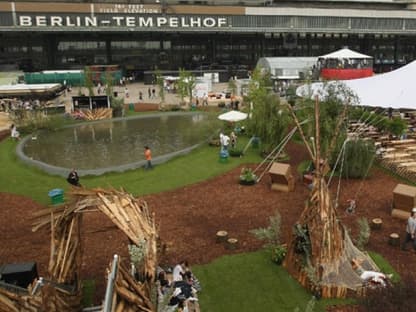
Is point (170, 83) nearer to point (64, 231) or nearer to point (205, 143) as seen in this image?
point (205, 143)

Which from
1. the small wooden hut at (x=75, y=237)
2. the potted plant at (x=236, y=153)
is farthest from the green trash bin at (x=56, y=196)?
the potted plant at (x=236, y=153)

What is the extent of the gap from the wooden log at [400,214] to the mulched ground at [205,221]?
20cm

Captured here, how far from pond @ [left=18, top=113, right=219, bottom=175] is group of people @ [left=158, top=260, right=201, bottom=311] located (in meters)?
11.0

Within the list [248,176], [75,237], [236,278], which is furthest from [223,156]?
[75,237]

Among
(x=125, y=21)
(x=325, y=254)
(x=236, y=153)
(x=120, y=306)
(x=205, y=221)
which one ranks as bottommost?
(x=205, y=221)

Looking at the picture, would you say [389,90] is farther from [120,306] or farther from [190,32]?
[190,32]

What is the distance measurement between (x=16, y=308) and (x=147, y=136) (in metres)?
22.8

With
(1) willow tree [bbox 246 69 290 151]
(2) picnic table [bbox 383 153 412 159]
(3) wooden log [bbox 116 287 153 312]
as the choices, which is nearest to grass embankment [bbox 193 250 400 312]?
(3) wooden log [bbox 116 287 153 312]

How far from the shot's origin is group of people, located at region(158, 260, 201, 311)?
934cm

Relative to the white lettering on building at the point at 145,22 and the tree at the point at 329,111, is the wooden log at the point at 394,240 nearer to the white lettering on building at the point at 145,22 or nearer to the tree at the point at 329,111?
the tree at the point at 329,111

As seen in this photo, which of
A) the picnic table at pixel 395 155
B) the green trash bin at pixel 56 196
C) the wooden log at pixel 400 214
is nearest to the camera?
the wooden log at pixel 400 214

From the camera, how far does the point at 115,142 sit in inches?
1095

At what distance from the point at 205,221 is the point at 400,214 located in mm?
6613

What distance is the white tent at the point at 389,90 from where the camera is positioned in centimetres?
2161
